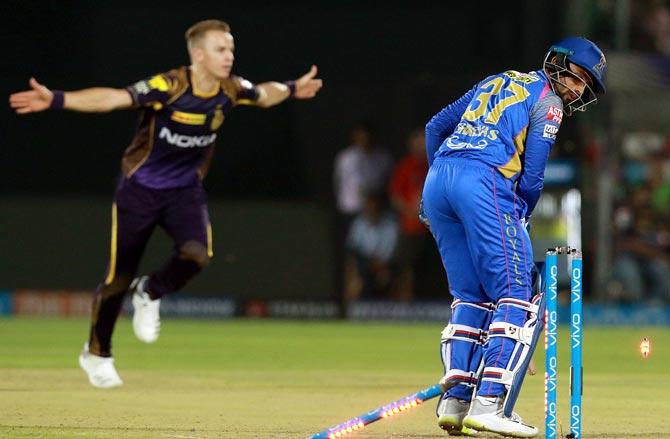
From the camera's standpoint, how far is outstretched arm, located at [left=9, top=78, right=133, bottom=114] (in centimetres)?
775

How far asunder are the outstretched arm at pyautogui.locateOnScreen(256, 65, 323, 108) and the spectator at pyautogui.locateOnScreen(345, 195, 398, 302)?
6.78 m

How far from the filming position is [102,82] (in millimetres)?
17297

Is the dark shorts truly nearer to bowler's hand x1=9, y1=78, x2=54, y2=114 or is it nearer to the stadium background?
bowler's hand x1=9, y1=78, x2=54, y2=114

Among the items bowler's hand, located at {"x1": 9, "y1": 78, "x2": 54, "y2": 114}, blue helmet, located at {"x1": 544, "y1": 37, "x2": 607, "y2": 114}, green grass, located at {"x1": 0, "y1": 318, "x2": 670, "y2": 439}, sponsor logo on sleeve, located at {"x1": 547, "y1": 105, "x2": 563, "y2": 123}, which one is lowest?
green grass, located at {"x1": 0, "y1": 318, "x2": 670, "y2": 439}

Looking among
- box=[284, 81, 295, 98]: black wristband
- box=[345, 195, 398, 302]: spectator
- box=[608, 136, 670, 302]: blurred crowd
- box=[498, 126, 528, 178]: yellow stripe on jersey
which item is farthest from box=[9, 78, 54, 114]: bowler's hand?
box=[608, 136, 670, 302]: blurred crowd

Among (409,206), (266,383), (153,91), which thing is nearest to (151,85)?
(153,91)

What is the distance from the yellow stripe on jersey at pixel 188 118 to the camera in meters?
9.08

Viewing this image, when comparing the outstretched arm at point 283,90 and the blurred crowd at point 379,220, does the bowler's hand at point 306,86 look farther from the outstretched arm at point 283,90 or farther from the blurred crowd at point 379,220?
the blurred crowd at point 379,220

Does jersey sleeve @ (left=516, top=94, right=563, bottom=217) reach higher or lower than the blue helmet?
lower

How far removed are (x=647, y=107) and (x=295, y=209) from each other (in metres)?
3.99

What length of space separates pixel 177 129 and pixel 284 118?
7976 millimetres

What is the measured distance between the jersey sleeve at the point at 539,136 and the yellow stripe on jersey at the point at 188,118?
290 centimetres

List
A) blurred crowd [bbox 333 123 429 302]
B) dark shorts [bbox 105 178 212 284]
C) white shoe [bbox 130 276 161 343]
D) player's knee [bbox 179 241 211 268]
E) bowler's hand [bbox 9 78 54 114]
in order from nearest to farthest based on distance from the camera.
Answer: bowler's hand [bbox 9 78 54 114] < dark shorts [bbox 105 178 212 284] < player's knee [bbox 179 241 211 268] < white shoe [bbox 130 276 161 343] < blurred crowd [bbox 333 123 429 302]

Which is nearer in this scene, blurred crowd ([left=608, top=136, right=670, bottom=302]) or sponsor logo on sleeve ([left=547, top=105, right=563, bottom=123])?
sponsor logo on sleeve ([left=547, top=105, right=563, bottom=123])
